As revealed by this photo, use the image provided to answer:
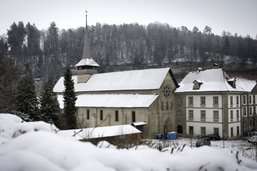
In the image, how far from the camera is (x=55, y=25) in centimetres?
11750

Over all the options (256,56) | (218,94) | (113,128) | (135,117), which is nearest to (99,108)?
(135,117)

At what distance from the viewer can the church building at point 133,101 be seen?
39938 millimetres

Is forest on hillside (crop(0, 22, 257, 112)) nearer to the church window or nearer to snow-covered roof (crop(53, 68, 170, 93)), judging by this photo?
snow-covered roof (crop(53, 68, 170, 93))

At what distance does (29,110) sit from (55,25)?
305 feet

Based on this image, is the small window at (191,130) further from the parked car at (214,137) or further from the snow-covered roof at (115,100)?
the snow-covered roof at (115,100)

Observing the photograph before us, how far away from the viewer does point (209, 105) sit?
40.4 m

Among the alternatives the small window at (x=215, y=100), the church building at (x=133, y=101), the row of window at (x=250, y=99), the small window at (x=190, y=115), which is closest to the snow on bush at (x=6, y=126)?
the church building at (x=133, y=101)

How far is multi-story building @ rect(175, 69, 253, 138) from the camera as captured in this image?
39.1 metres

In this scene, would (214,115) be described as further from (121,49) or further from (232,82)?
(121,49)

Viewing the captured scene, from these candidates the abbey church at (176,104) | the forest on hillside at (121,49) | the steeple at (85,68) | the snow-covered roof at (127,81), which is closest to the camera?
the abbey church at (176,104)

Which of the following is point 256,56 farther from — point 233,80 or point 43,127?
point 43,127

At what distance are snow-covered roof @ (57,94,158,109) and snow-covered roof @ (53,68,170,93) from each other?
1.45 meters

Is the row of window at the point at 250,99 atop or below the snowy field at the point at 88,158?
below

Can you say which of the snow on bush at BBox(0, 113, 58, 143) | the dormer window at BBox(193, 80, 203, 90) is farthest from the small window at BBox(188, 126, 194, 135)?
the snow on bush at BBox(0, 113, 58, 143)
